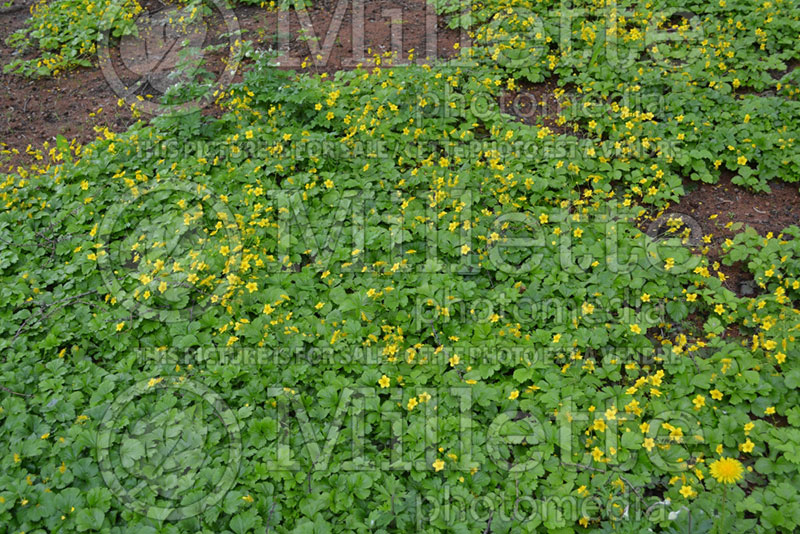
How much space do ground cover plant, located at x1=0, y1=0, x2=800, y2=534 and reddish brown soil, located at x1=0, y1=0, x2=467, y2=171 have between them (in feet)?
2.00

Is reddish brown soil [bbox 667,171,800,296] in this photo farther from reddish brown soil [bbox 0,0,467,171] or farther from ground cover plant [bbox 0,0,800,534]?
reddish brown soil [bbox 0,0,467,171]

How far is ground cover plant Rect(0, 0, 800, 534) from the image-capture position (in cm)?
312

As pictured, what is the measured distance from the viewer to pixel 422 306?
3.98 m

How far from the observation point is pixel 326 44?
263 inches

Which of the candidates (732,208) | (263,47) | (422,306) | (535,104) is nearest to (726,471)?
(422,306)

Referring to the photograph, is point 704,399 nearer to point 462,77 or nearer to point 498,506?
point 498,506

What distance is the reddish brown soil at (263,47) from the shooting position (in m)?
6.06

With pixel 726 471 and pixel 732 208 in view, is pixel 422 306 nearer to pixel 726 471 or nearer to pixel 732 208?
pixel 726 471

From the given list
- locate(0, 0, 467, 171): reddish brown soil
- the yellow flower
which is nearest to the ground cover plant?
the yellow flower

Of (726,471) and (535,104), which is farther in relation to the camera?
(535,104)

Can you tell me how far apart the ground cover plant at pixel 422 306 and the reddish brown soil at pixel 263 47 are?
0.61 metres

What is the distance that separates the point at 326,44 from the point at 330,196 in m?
2.78

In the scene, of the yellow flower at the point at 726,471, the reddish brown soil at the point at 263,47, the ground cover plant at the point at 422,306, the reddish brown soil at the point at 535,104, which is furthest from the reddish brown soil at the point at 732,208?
the reddish brown soil at the point at 263,47

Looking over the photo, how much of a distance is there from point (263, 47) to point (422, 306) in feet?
14.1
